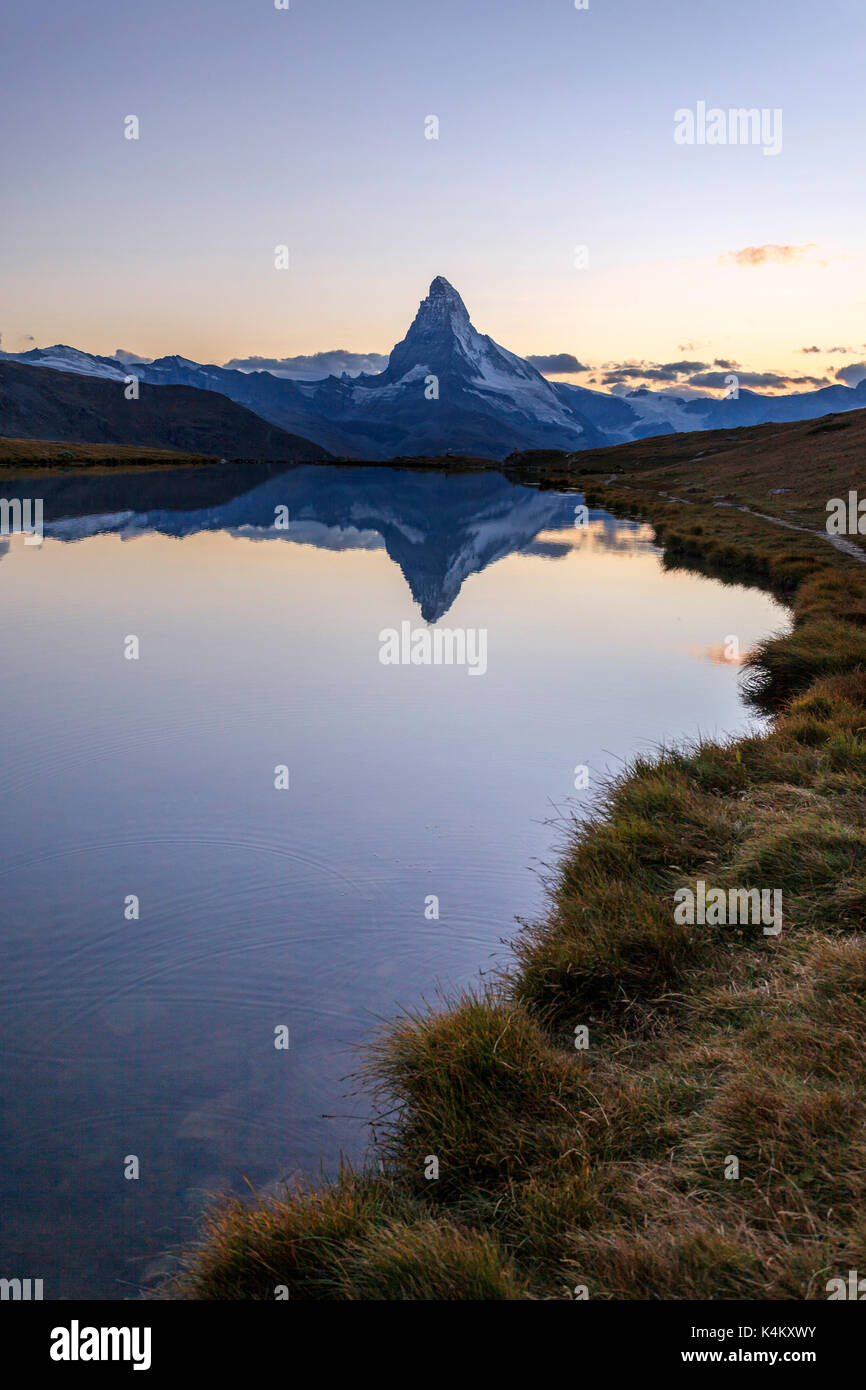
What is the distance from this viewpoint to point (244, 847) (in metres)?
10.5

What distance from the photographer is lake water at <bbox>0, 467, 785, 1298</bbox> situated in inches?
233

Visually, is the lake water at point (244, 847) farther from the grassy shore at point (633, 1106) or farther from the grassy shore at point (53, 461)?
the grassy shore at point (53, 461)

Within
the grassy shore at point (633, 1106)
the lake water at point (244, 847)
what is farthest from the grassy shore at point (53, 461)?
the grassy shore at point (633, 1106)

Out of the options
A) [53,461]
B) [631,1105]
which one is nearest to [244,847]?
[631,1105]

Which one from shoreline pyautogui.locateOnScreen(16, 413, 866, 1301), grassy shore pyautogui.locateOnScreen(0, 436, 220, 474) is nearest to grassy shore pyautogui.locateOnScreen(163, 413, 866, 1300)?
shoreline pyautogui.locateOnScreen(16, 413, 866, 1301)

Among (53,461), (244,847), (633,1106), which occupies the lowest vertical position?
(633,1106)

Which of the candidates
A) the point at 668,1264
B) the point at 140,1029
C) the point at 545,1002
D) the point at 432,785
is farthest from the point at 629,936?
the point at 432,785

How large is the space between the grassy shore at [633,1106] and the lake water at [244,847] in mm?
673

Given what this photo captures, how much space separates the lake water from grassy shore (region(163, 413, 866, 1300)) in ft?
2.21

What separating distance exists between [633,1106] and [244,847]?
6143 millimetres

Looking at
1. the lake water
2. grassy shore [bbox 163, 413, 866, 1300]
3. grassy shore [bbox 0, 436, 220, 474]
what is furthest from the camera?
grassy shore [bbox 0, 436, 220, 474]

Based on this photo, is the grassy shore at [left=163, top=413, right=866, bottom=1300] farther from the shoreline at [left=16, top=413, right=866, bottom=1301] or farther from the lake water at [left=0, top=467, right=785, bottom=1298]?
the lake water at [left=0, top=467, right=785, bottom=1298]

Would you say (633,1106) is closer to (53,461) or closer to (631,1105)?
(631,1105)
